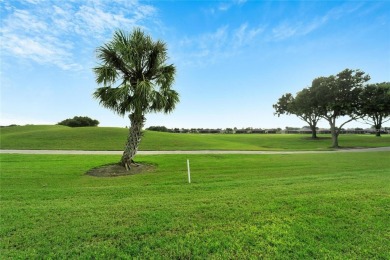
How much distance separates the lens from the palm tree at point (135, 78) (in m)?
12.1

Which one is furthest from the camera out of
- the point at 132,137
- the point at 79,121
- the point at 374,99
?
the point at 79,121

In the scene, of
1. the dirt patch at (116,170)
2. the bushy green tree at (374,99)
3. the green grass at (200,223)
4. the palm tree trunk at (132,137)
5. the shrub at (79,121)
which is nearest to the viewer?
the green grass at (200,223)

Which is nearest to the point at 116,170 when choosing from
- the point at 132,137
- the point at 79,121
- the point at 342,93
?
the point at 132,137

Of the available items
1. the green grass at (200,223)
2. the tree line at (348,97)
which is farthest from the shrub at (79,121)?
the green grass at (200,223)

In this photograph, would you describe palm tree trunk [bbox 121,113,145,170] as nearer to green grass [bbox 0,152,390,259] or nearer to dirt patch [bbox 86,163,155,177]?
dirt patch [bbox 86,163,155,177]

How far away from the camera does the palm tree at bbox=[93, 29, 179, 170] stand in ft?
39.6

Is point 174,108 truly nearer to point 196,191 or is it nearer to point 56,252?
point 196,191

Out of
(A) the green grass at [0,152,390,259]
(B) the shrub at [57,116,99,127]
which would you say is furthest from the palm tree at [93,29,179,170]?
(B) the shrub at [57,116,99,127]

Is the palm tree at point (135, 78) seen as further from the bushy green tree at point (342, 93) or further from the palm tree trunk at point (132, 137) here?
the bushy green tree at point (342, 93)

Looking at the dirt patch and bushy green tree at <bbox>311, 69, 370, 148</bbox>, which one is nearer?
the dirt patch

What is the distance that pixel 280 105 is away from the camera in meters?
58.2

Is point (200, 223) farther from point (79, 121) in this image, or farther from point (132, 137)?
point (79, 121)

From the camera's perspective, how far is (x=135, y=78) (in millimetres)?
13000

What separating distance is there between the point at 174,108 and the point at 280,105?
5020cm
